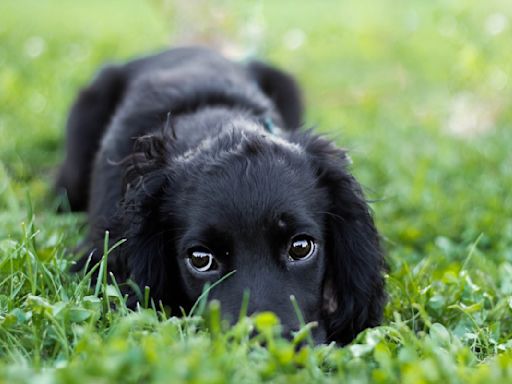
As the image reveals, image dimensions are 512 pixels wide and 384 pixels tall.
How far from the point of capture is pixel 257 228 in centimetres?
267

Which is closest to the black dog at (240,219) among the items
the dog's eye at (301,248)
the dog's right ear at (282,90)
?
the dog's eye at (301,248)

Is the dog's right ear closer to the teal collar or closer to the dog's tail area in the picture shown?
the dog's tail area

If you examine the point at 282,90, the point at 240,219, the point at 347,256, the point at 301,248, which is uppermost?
the point at 282,90

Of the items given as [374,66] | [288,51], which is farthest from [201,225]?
[288,51]

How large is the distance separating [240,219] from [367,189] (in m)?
0.81

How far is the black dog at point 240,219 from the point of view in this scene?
2670mm

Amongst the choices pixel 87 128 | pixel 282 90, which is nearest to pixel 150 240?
pixel 87 128

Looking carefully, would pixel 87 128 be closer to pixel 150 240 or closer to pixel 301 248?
pixel 150 240

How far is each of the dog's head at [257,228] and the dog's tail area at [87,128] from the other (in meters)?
1.60

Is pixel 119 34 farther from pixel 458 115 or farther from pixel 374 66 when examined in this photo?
pixel 458 115

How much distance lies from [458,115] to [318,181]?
384 cm

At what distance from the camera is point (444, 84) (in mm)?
7605

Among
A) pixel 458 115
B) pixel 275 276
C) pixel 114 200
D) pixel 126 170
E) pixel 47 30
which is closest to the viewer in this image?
pixel 275 276

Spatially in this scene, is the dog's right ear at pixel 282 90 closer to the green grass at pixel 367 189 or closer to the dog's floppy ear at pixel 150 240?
the green grass at pixel 367 189
